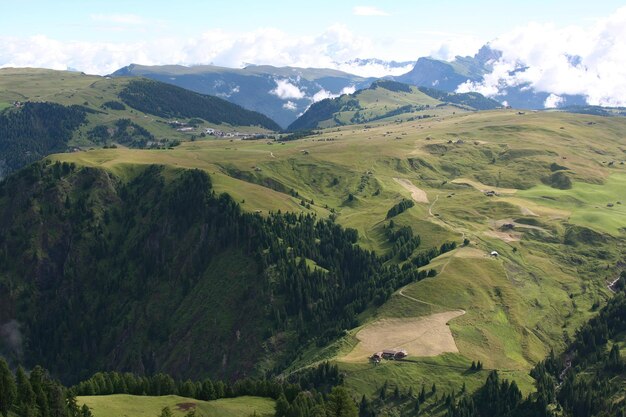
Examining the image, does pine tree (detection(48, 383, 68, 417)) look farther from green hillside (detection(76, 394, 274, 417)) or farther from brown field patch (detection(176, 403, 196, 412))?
brown field patch (detection(176, 403, 196, 412))

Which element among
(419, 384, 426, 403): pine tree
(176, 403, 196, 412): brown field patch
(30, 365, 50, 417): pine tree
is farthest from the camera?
(419, 384, 426, 403): pine tree

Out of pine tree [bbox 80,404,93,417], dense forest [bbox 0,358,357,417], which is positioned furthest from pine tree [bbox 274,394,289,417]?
pine tree [bbox 80,404,93,417]

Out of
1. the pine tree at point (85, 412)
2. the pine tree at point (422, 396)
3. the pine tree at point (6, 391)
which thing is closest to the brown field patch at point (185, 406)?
the pine tree at point (85, 412)

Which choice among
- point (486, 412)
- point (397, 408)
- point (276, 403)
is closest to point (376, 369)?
point (397, 408)

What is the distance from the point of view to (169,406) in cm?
14475

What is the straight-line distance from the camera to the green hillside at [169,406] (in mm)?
136125

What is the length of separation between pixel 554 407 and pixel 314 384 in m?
76.4

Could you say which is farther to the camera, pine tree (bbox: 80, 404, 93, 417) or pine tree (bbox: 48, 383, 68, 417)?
pine tree (bbox: 80, 404, 93, 417)

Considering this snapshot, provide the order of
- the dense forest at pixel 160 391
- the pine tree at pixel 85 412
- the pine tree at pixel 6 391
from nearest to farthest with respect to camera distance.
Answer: the pine tree at pixel 6 391 < the dense forest at pixel 160 391 < the pine tree at pixel 85 412

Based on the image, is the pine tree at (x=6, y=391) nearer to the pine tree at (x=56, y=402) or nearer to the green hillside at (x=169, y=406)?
the pine tree at (x=56, y=402)

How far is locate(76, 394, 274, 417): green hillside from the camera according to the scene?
136125 mm

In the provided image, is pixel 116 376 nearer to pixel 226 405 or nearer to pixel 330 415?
pixel 226 405

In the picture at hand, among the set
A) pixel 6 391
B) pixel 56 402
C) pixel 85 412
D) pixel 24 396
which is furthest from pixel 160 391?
pixel 6 391

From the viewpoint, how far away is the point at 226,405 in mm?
153375
